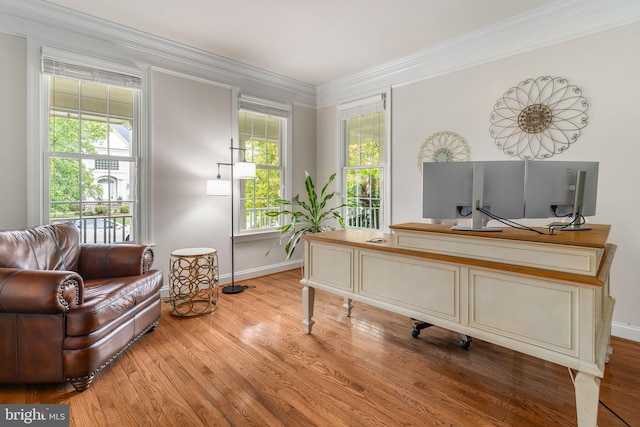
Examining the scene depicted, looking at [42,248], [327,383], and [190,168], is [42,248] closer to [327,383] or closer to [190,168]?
[190,168]

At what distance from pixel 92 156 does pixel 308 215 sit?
278 centimetres

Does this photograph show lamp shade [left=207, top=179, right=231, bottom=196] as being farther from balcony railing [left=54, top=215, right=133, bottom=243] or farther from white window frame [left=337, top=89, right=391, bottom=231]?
white window frame [left=337, top=89, right=391, bottom=231]

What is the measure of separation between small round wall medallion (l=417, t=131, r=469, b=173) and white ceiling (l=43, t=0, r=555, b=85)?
1.03 m

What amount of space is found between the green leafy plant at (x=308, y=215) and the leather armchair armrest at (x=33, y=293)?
2.55 meters

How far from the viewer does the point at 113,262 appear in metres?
2.65

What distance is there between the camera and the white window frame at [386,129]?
4160 millimetres

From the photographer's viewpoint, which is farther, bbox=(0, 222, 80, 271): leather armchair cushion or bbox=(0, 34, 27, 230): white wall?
bbox=(0, 34, 27, 230): white wall

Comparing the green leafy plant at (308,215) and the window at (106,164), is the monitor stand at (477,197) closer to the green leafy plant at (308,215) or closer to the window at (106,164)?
the green leafy plant at (308,215)

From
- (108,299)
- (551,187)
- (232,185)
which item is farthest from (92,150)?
(551,187)

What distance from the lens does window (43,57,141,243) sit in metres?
2.97

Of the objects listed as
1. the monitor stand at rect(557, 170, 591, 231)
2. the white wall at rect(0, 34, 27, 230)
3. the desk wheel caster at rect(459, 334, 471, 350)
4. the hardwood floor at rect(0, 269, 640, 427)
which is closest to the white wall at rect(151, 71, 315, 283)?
the white wall at rect(0, 34, 27, 230)

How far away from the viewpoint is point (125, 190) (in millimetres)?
3391

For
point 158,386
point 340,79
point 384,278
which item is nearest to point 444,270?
point 384,278

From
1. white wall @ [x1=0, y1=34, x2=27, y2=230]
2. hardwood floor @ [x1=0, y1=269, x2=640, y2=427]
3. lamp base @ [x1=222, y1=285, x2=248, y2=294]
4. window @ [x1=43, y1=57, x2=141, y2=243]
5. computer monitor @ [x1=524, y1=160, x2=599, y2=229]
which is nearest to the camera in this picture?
hardwood floor @ [x1=0, y1=269, x2=640, y2=427]
